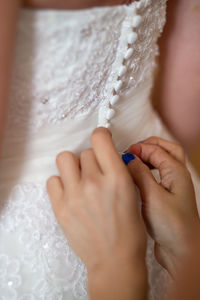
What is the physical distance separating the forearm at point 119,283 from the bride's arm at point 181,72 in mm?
359

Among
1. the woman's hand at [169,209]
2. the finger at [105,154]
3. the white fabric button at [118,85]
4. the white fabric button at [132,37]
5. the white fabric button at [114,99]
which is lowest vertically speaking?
the woman's hand at [169,209]

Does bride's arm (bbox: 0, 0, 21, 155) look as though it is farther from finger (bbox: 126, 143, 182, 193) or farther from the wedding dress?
finger (bbox: 126, 143, 182, 193)

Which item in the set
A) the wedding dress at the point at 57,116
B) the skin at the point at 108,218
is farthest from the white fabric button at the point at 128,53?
the skin at the point at 108,218

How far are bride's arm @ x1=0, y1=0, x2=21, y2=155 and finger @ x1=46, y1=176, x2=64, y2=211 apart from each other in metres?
0.12

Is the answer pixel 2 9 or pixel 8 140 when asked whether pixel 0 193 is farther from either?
pixel 2 9

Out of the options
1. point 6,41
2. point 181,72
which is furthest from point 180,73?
point 6,41

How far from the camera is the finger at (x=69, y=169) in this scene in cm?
45

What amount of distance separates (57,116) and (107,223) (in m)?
0.16

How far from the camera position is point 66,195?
458 mm

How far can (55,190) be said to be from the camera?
47 centimetres

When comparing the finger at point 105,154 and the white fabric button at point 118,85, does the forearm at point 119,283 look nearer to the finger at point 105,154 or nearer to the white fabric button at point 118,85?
the finger at point 105,154

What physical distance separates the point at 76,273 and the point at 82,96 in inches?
10.6

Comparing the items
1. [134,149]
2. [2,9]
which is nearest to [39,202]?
[134,149]

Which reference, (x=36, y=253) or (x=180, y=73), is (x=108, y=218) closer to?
(x=36, y=253)
